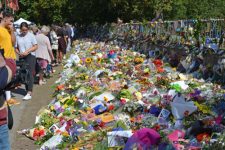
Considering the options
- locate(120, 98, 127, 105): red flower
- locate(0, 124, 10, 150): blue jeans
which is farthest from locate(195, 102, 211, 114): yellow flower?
locate(0, 124, 10, 150): blue jeans

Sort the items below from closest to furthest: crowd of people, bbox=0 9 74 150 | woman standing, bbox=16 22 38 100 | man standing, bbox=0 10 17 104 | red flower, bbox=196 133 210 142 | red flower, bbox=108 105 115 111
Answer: crowd of people, bbox=0 9 74 150 < red flower, bbox=196 133 210 142 < man standing, bbox=0 10 17 104 < red flower, bbox=108 105 115 111 < woman standing, bbox=16 22 38 100

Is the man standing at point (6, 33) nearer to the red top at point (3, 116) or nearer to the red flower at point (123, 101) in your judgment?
the red flower at point (123, 101)

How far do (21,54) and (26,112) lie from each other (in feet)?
7.92

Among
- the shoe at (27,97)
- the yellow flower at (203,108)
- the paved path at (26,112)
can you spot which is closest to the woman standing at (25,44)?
the shoe at (27,97)

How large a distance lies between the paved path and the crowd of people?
25cm

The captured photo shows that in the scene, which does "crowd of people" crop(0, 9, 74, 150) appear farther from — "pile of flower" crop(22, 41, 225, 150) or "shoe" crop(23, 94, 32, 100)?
"pile of flower" crop(22, 41, 225, 150)

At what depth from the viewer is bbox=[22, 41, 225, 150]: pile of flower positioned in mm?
5359

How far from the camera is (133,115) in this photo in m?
7.13

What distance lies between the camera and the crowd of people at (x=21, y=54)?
4.13 m

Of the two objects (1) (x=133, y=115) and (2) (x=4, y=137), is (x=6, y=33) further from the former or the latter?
(2) (x=4, y=137)

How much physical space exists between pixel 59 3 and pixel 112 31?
24847 millimetres

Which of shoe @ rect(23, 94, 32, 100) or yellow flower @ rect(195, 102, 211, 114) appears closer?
yellow flower @ rect(195, 102, 211, 114)

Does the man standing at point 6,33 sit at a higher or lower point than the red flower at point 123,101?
higher

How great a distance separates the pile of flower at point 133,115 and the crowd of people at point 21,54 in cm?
105
